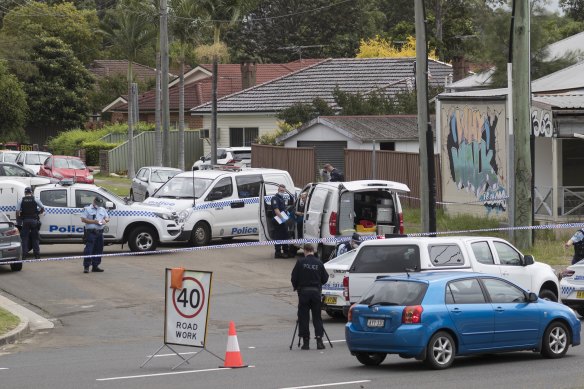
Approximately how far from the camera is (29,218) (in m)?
27.1

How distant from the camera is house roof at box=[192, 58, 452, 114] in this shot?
55906 millimetres

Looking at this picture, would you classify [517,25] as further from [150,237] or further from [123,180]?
[123,180]

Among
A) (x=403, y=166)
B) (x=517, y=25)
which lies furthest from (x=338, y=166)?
(x=517, y=25)

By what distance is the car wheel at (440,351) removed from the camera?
1475 centimetres

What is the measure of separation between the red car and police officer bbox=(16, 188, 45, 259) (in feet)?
68.8

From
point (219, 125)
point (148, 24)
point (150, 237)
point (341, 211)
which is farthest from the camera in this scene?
point (219, 125)

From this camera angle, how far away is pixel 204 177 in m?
30.7

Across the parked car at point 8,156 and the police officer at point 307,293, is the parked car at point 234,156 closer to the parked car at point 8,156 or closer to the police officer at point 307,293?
the parked car at point 8,156

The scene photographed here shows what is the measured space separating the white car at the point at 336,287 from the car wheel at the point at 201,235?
9.96m

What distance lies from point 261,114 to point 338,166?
45.5 feet

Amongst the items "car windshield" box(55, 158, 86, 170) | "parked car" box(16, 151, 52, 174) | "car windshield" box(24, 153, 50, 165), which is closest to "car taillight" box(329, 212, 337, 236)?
"car windshield" box(55, 158, 86, 170)

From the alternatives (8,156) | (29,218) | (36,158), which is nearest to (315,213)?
(29,218)

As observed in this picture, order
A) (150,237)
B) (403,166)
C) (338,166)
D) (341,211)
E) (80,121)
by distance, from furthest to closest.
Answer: (80,121) < (338,166) < (403,166) < (150,237) < (341,211)

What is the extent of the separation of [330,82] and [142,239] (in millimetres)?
29921
